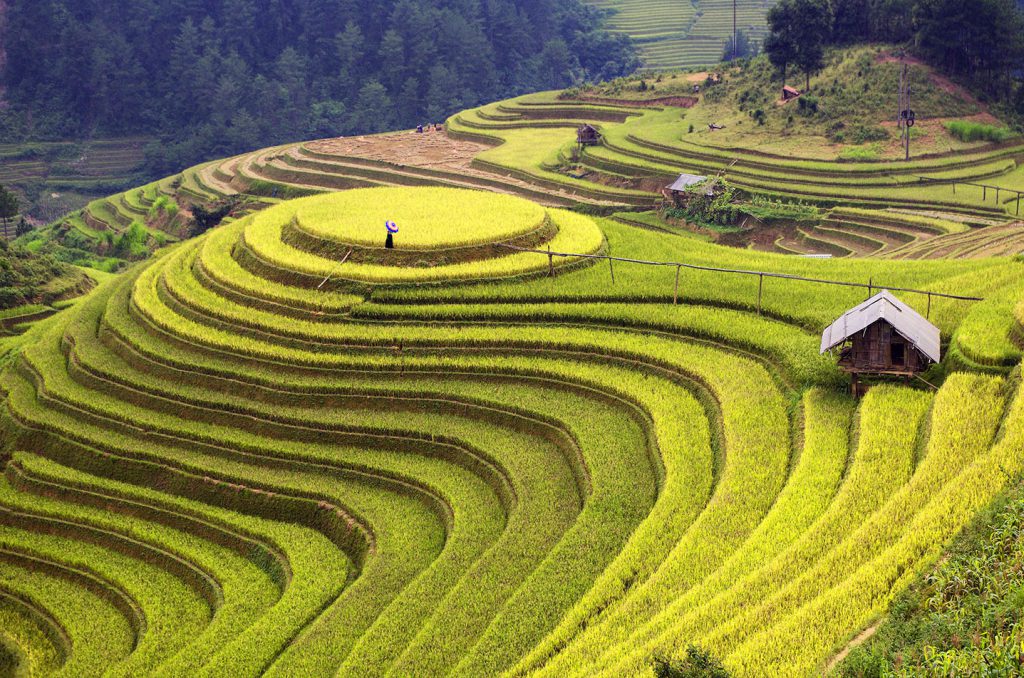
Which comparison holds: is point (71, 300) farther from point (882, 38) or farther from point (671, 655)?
point (882, 38)

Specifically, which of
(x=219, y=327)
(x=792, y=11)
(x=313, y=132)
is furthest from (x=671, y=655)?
(x=313, y=132)

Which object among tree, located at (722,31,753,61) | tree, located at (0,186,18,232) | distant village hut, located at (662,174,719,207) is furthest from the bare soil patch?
tree, located at (722,31,753,61)

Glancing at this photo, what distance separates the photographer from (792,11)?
48344 millimetres

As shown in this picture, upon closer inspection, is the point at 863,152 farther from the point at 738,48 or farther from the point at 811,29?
the point at 738,48

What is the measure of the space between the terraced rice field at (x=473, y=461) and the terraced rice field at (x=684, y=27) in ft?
221

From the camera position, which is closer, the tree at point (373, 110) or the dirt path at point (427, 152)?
the dirt path at point (427, 152)

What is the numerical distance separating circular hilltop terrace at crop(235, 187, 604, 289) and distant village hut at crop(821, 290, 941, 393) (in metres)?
8.59

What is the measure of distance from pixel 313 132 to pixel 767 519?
256 ft

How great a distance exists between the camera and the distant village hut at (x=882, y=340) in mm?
15701

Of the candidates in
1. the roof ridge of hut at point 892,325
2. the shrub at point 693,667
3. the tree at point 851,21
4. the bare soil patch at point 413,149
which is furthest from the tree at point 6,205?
the shrub at point 693,667

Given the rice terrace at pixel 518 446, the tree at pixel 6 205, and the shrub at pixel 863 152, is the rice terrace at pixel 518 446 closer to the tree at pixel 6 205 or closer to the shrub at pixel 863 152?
the shrub at pixel 863 152

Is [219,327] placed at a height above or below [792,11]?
below

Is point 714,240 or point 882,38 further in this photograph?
point 882,38

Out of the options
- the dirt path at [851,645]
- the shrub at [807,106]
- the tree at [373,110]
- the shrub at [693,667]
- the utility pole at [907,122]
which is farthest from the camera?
the tree at [373,110]
